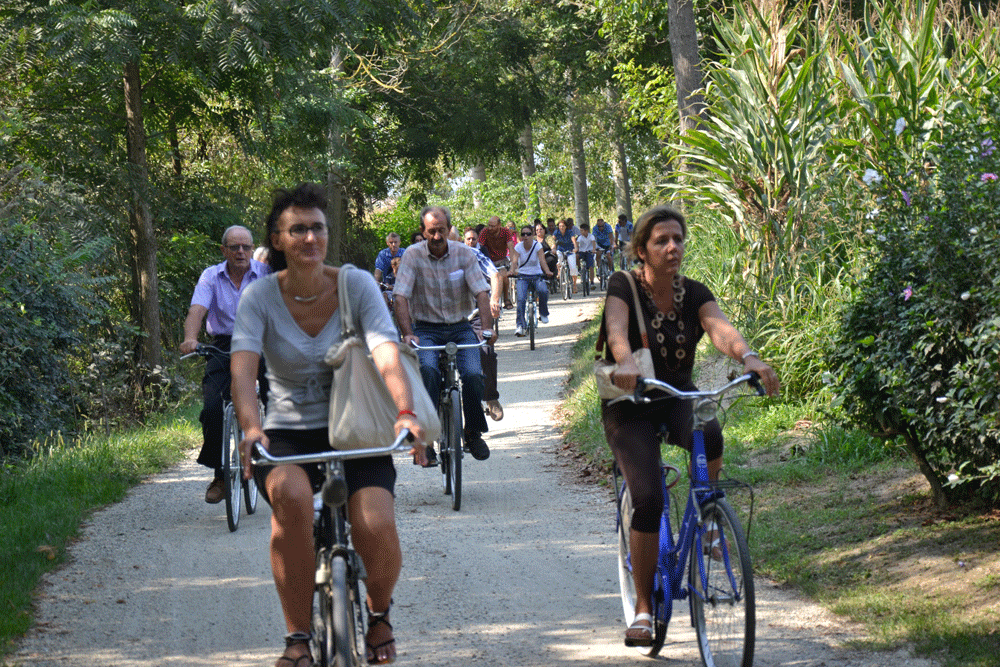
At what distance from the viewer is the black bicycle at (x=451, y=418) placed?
8.47 metres

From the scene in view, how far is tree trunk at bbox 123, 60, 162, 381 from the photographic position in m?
15.4

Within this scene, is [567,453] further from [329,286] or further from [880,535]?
[329,286]

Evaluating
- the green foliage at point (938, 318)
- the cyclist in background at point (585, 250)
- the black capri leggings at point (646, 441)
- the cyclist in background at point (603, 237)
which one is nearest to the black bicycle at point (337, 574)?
the black capri leggings at point (646, 441)

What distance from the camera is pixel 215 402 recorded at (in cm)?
844

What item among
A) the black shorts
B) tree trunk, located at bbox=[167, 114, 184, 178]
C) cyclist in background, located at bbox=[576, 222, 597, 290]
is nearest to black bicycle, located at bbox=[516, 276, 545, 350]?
tree trunk, located at bbox=[167, 114, 184, 178]

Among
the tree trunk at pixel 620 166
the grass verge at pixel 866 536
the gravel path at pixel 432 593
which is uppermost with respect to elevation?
the tree trunk at pixel 620 166

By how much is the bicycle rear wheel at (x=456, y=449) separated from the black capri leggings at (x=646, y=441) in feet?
11.6

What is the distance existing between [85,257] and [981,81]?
34.2 ft

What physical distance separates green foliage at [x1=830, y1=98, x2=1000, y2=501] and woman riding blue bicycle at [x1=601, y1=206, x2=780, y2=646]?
130cm

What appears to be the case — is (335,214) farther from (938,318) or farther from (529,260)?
(938,318)

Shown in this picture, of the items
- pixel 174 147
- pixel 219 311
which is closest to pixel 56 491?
pixel 219 311

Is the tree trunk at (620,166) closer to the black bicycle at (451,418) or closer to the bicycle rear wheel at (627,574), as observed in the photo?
the black bicycle at (451,418)

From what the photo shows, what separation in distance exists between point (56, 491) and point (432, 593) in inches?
168

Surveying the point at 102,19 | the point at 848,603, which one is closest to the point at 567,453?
the point at 848,603
